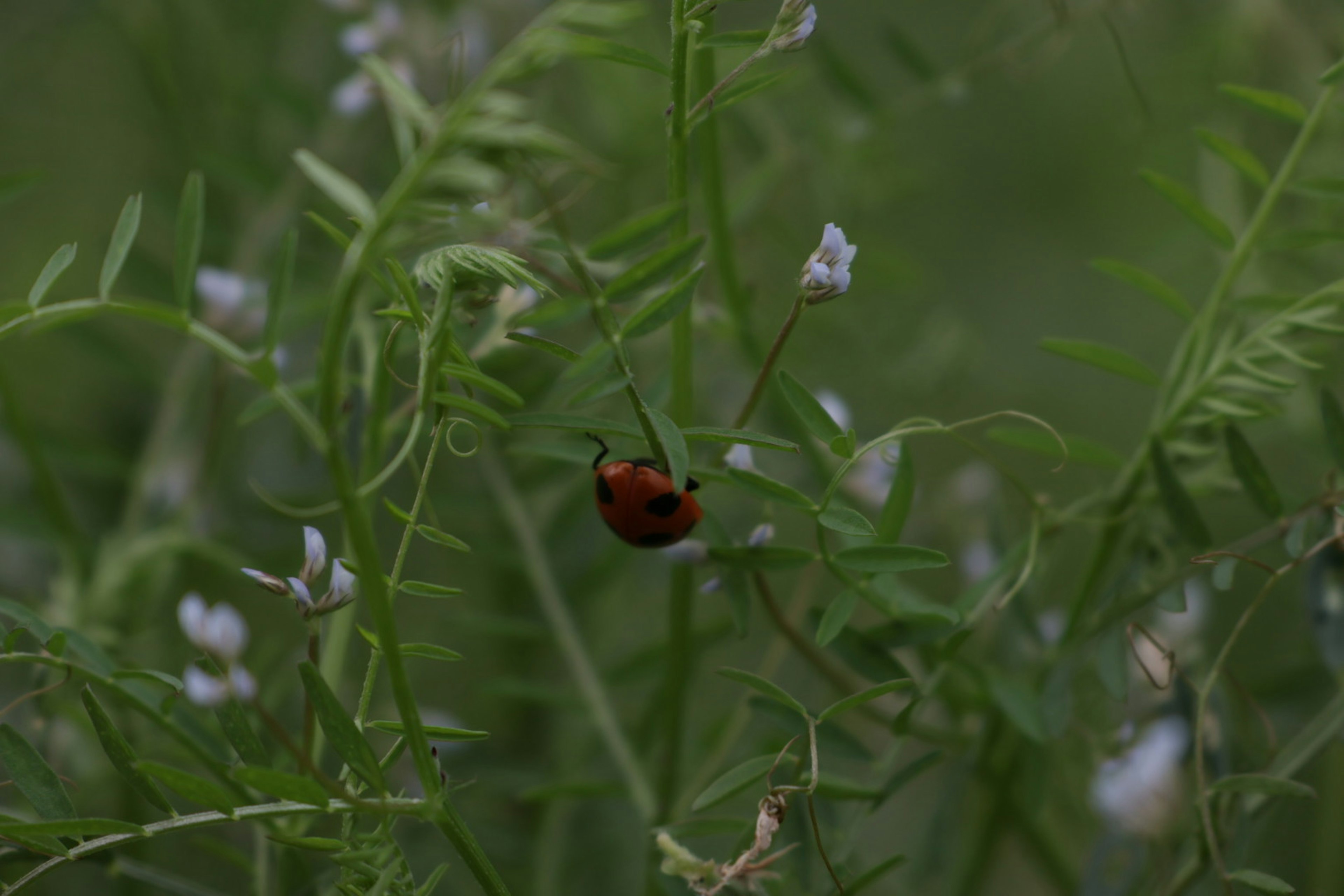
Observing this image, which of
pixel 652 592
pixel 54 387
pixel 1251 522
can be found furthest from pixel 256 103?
pixel 1251 522

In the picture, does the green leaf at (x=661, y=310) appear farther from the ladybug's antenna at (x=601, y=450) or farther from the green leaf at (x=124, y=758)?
the green leaf at (x=124, y=758)

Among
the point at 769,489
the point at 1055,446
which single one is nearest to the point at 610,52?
the point at 769,489

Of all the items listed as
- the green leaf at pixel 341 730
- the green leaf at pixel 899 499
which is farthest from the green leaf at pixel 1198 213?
the green leaf at pixel 341 730

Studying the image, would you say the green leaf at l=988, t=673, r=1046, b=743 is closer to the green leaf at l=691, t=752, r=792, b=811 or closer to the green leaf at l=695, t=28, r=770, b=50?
the green leaf at l=691, t=752, r=792, b=811

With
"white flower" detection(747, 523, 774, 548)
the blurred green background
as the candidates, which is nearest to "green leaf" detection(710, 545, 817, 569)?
"white flower" detection(747, 523, 774, 548)

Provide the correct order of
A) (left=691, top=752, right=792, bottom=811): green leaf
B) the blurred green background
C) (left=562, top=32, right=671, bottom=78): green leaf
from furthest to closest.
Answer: the blurred green background → (left=691, top=752, right=792, bottom=811): green leaf → (left=562, top=32, right=671, bottom=78): green leaf

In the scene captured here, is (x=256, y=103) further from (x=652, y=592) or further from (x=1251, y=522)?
(x=1251, y=522)
